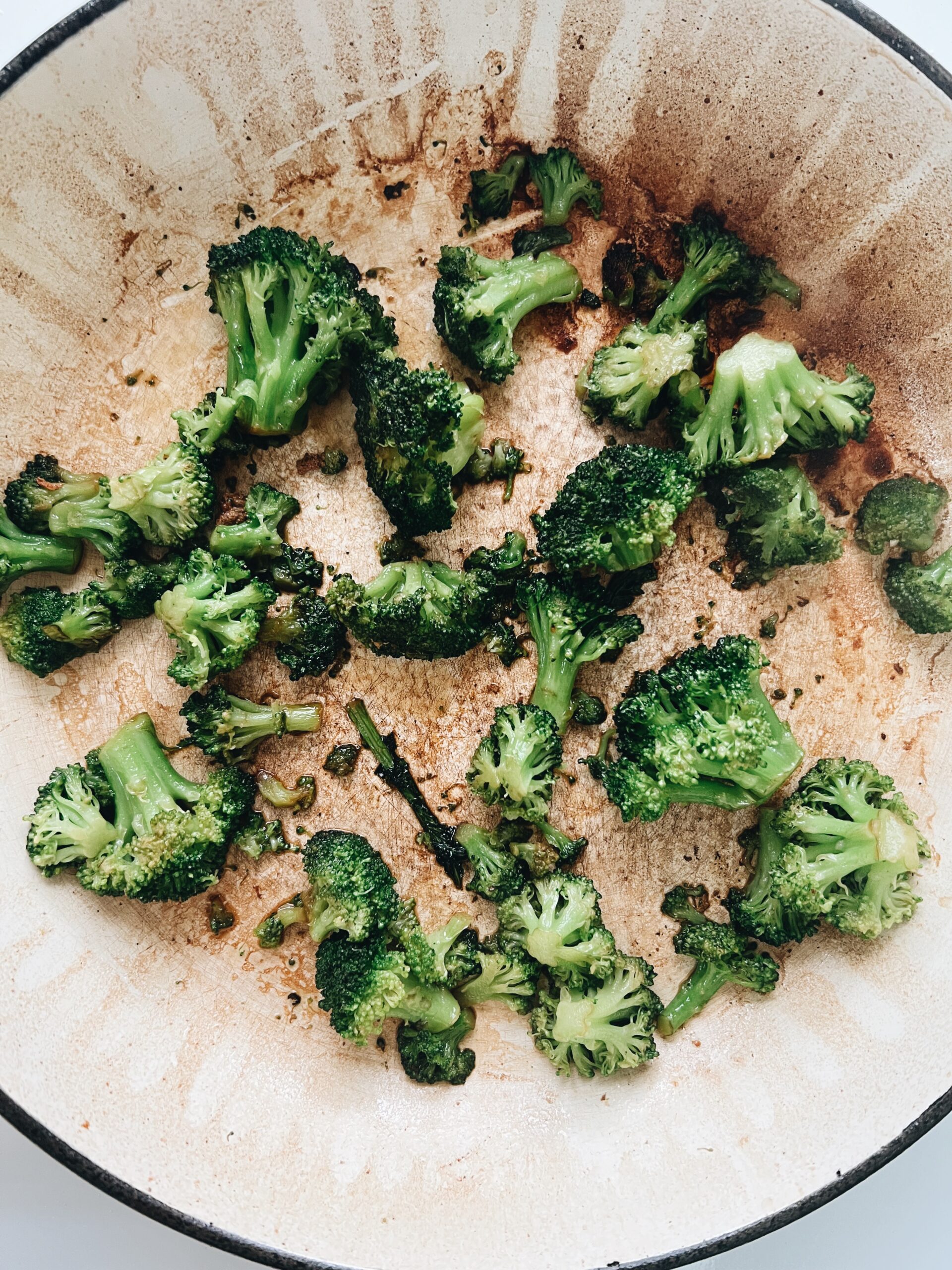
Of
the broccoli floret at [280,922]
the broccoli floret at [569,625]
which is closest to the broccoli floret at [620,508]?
the broccoli floret at [569,625]

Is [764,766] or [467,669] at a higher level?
[467,669]

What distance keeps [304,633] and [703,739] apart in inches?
64.1

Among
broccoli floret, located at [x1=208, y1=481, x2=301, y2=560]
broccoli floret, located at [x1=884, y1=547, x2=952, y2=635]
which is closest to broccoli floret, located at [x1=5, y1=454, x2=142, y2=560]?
broccoli floret, located at [x1=208, y1=481, x2=301, y2=560]

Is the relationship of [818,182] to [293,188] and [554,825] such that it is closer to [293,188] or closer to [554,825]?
[293,188]

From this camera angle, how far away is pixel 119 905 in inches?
133

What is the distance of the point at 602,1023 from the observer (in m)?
3.18

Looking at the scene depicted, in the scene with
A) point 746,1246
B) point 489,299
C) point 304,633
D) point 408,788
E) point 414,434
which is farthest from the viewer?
point 746,1246

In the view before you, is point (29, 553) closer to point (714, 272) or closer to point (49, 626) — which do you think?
point (49, 626)

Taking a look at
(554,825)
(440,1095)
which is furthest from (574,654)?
(440,1095)

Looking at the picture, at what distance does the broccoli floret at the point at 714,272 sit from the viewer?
3.21 meters

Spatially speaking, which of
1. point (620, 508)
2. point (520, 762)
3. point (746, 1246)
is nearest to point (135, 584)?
point (520, 762)

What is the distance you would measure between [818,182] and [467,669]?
7.60ft

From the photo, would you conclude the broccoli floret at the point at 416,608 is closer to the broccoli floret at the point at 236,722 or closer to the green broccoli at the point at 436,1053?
the broccoli floret at the point at 236,722

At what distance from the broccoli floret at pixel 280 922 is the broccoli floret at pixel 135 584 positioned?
137 centimetres
